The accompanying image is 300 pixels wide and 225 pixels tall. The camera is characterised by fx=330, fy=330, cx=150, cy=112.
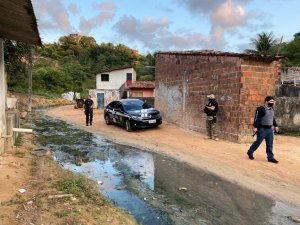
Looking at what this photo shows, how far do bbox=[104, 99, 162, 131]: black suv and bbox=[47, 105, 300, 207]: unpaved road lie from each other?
426 mm

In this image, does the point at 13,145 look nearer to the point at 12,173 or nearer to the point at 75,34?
the point at 12,173

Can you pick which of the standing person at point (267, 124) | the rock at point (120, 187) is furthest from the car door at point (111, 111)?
the rock at point (120, 187)

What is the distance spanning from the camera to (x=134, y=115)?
16.2 m

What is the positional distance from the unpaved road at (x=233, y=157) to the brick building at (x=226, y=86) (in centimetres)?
A: 75

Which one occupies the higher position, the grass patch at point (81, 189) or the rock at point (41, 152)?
the grass patch at point (81, 189)

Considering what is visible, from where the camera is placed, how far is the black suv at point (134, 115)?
16141 mm

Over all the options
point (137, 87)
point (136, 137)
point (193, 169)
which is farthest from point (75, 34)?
point (193, 169)

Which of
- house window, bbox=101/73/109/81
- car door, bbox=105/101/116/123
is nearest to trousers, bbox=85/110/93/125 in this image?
car door, bbox=105/101/116/123

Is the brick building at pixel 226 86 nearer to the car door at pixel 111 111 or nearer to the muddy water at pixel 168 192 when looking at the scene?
the car door at pixel 111 111

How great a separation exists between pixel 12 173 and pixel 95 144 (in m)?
5.47

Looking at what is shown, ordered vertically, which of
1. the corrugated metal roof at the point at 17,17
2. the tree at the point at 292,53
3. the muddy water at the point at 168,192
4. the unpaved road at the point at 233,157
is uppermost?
the tree at the point at 292,53

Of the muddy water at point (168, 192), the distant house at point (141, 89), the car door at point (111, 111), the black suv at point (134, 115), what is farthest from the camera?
the distant house at point (141, 89)

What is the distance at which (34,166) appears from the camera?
869 cm

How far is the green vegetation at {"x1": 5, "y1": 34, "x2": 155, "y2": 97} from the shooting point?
176 feet
